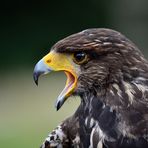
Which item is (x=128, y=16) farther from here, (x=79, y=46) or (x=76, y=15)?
(x=79, y=46)

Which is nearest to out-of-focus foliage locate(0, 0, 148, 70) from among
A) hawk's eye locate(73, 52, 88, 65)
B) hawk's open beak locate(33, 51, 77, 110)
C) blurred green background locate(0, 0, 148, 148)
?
blurred green background locate(0, 0, 148, 148)

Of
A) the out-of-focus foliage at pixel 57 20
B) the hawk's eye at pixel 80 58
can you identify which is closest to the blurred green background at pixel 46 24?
the out-of-focus foliage at pixel 57 20

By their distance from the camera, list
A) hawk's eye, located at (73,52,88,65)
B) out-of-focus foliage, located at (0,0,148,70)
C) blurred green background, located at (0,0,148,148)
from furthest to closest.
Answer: out-of-focus foliage, located at (0,0,148,70), blurred green background, located at (0,0,148,148), hawk's eye, located at (73,52,88,65)

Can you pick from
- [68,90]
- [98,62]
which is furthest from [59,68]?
[98,62]

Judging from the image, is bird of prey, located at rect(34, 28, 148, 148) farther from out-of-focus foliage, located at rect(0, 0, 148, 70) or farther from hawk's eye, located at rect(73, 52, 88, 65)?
out-of-focus foliage, located at rect(0, 0, 148, 70)

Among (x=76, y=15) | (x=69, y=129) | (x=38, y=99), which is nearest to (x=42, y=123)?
(x=38, y=99)

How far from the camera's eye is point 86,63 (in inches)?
251

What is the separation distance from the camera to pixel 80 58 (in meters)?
6.34

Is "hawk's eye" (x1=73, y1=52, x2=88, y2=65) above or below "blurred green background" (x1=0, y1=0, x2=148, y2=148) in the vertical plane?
above

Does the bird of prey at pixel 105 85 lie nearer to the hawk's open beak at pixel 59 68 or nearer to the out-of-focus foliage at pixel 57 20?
the hawk's open beak at pixel 59 68

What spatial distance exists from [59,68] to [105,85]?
354 millimetres

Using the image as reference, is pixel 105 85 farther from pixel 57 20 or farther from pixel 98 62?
pixel 57 20

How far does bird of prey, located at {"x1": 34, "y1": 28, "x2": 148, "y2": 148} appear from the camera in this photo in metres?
6.20

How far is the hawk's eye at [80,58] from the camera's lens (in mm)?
6332
